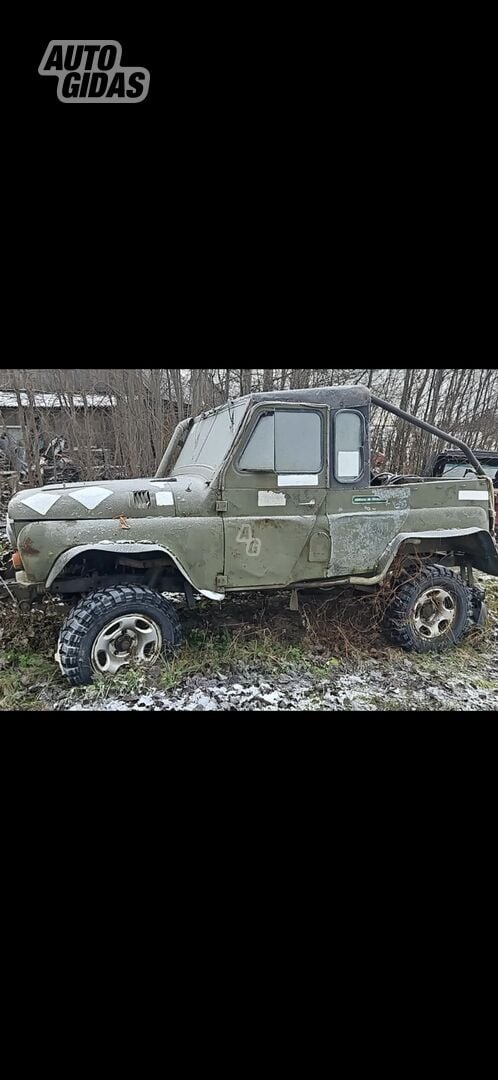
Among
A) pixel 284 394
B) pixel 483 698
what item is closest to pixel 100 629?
pixel 284 394

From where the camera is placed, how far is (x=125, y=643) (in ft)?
11.3

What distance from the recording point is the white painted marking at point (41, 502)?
11.0 feet

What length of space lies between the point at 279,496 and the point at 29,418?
513 centimetres

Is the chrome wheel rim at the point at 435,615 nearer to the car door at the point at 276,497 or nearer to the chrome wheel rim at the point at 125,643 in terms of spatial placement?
the car door at the point at 276,497

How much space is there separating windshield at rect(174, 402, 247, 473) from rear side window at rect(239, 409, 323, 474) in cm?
20

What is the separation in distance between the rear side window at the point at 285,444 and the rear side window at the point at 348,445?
0.16m

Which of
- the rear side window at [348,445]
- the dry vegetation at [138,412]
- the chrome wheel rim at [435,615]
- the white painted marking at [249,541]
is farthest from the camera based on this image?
the dry vegetation at [138,412]

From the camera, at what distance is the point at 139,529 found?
135 inches

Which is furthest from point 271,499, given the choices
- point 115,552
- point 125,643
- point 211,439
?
point 125,643

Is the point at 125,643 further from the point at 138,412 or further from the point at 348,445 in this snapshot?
the point at 138,412

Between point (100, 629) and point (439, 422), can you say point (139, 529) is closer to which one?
point (100, 629)

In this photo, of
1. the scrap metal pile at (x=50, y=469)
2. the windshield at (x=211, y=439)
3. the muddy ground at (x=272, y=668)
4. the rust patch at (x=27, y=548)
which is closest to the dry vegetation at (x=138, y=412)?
the scrap metal pile at (x=50, y=469)

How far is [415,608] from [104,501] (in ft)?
9.13
